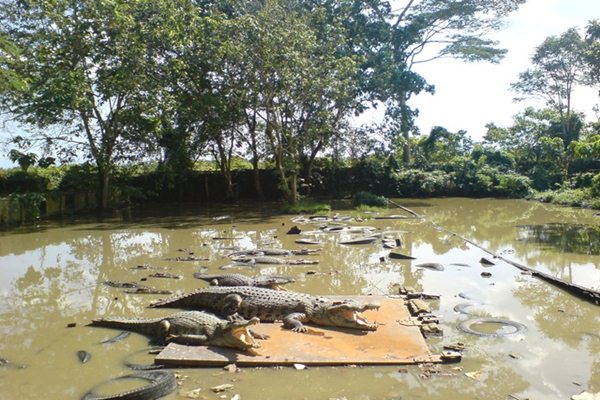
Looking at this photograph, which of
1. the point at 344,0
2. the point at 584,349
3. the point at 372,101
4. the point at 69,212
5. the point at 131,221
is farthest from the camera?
the point at 372,101

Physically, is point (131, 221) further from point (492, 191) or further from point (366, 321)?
point (492, 191)

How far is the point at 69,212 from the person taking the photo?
20984mm

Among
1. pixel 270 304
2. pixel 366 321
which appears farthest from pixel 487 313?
pixel 270 304

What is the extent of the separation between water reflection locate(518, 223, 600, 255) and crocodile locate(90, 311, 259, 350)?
29.1 ft

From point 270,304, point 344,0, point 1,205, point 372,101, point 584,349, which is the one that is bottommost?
point 584,349

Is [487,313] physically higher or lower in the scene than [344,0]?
lower

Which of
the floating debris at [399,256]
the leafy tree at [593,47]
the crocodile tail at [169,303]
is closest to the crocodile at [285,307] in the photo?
the crocodile tail at [169,303]

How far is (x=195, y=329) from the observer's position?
556cm

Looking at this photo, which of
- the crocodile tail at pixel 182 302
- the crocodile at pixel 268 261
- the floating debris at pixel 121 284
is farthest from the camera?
the crocodile at pixel 268 261

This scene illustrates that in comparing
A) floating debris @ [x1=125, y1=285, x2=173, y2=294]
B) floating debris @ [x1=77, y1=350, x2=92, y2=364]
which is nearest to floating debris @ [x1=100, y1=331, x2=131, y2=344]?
floating debris @ [x1=77, y1=350, x2=92, y2=364]

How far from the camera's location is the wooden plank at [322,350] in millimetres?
5012

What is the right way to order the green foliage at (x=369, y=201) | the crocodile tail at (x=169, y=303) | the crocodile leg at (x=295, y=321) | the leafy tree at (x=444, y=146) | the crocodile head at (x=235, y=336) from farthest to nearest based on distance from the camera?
the leafy tree at (x=444, y=146), the green foliage at (x=369, y=201), the crocodile tail at (x=169, y=303), the crocodile leg at (x=295, y=321), the crocodile head at (x=235, y=336)

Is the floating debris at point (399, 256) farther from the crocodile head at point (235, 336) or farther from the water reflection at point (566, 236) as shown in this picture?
the crocodile head at point (235, 336)

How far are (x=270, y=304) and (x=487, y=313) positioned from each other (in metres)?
2.86
